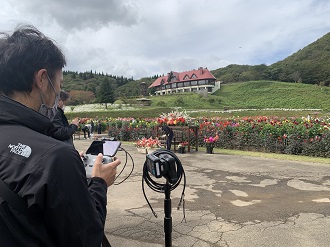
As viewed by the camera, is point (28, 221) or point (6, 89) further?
point (6, 89)

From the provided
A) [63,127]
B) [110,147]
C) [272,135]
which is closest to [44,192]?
[110,147]

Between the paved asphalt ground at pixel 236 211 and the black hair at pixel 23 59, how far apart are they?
310 cm

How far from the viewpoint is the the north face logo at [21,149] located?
1.13m

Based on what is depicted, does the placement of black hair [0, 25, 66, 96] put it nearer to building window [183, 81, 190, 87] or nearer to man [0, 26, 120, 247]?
man [0, 26, 120, 247]

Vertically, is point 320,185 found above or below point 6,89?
below

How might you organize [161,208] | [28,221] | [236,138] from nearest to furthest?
1. [28,221]
2. [161,208]
3. [236,138]

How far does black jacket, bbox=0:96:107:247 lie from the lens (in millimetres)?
1097

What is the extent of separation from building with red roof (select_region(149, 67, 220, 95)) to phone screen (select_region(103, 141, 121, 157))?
277 feet

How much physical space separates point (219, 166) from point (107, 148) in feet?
25.5

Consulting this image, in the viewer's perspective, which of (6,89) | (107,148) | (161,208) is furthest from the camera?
(161,208)

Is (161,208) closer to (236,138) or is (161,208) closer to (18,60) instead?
(18,60)

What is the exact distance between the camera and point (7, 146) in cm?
115

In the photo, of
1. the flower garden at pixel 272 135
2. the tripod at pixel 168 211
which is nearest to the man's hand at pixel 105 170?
the tripod at pixel 168 211

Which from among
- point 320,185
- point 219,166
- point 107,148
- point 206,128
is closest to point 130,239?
point 107,148
